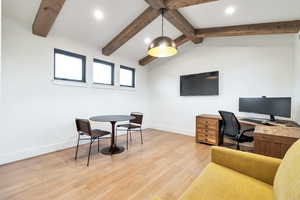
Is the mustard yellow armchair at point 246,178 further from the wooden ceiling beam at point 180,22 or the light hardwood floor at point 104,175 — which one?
the wooden ceiling beam at point 180,22

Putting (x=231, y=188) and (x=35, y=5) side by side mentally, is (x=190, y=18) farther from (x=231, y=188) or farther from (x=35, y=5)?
(x=231, y=188)

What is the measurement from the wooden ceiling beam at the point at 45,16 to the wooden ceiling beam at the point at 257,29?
3012mm

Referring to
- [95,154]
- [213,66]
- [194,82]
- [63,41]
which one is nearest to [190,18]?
[213,66]

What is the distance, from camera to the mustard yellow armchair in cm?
85

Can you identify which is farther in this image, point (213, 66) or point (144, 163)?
point (213, 66)

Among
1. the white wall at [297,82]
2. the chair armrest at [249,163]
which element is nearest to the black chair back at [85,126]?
the chair armrest at [249,163]

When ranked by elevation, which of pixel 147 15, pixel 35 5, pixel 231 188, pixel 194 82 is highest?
pixel 147 15

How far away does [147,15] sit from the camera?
2795 mm

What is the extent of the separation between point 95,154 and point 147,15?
300 cm

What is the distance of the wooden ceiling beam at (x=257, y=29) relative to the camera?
246 centimetres

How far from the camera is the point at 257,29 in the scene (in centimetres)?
272

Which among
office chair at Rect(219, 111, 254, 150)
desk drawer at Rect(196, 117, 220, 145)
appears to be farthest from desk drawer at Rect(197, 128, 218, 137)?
office chair at Rect(219, 111, 254, 150)

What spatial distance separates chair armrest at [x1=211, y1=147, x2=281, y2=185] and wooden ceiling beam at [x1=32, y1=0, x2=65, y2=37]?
2.99 metres

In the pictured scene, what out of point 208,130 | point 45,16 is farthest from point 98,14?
point 208,130
